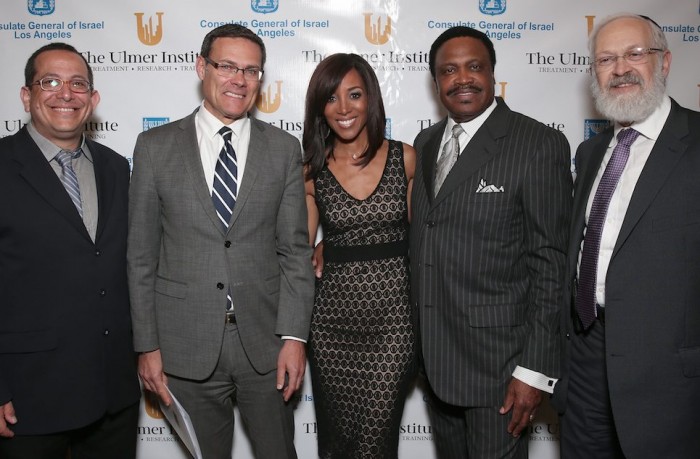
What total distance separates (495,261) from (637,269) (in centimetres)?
44

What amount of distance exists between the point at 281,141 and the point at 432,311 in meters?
0.87

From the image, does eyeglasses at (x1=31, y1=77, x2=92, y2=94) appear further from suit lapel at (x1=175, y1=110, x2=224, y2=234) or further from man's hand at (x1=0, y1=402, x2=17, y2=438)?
man's hand at (x1=0, y1=402, x2=17, y2=438)

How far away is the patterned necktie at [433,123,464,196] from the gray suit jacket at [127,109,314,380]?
594 millimetres

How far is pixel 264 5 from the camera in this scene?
290cm

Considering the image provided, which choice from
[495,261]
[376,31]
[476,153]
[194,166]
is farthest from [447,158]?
[376,31]

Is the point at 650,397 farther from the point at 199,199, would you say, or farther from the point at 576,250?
the point at 199,199

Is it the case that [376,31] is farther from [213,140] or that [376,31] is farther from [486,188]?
[486,188]

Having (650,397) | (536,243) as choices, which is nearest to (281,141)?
(536,243)

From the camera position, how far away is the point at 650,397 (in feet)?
5.65

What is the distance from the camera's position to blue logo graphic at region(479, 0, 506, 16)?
2.90 m

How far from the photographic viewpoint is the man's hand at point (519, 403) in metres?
1.91

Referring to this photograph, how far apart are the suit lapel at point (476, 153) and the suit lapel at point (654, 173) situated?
1.53 feet

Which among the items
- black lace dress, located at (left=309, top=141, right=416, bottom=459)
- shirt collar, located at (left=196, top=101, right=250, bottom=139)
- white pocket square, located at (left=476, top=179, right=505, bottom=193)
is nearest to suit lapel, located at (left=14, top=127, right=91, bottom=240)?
shirt collar, located at (left=196, top=101, right=250, bottom=139)

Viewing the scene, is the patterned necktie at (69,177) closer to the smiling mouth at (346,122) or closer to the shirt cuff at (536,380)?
the smiling mouth at (346,122)
